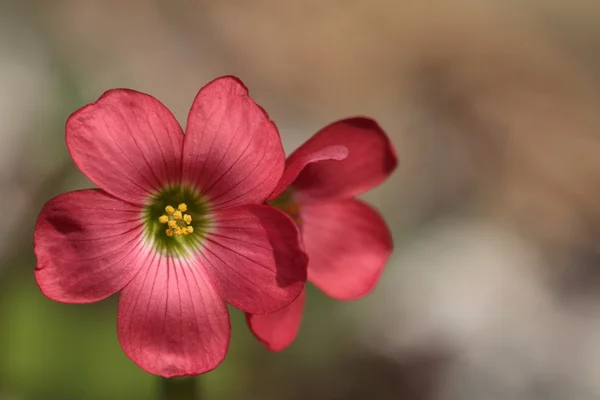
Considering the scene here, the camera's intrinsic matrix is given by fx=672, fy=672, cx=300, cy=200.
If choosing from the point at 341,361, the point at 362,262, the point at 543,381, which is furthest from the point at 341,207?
the point at 543,381

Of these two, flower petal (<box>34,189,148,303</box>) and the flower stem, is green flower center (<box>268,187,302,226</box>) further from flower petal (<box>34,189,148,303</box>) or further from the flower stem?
the flower stem

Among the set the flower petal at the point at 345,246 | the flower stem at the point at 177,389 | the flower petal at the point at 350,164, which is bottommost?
the flower stem at the point at 177,389

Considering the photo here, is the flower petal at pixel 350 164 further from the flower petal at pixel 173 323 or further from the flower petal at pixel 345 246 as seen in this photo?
the flower petal at pixel 173 323

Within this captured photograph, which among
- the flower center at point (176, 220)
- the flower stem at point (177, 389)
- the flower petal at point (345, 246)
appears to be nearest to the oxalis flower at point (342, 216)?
the flower petal at point (345, 246)

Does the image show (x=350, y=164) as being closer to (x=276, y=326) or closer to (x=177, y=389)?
(x=276, y=326)

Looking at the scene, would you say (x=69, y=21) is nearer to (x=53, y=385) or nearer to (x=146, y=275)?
(x=53, y=385)

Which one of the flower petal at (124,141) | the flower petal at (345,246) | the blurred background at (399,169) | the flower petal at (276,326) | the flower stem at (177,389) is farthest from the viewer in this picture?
the blurred background at (399,169)
